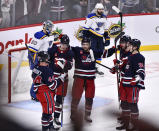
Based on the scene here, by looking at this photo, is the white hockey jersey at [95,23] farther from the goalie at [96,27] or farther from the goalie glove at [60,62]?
the goalie glove at [60,62]

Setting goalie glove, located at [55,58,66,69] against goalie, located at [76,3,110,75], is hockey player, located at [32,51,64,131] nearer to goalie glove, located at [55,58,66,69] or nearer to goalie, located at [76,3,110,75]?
goalie glove, located at [55,58,66,69]

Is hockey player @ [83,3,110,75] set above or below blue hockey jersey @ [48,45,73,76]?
above

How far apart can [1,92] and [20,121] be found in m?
1.04

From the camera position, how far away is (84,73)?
4957 mm

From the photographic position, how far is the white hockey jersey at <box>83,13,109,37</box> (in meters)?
6.44

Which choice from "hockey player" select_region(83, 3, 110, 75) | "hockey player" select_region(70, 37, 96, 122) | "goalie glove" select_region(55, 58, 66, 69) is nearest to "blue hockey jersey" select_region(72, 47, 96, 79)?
"hockey player" select_region(70, 37, 96, 122)

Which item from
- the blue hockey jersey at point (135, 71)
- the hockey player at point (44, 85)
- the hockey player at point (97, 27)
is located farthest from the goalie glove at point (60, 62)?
the hockey player at point (97, 27)

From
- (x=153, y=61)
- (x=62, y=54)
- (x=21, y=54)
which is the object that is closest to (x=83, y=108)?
(x=62, y=54)

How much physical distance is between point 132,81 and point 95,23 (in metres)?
1.90

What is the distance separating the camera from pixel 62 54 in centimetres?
493

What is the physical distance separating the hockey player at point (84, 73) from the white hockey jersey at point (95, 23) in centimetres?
150

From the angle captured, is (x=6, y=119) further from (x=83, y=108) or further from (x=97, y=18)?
(x=97, y=18)

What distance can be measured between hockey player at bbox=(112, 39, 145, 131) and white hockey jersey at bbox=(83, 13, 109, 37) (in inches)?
60.6

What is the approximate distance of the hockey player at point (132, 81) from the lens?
15.6ft
